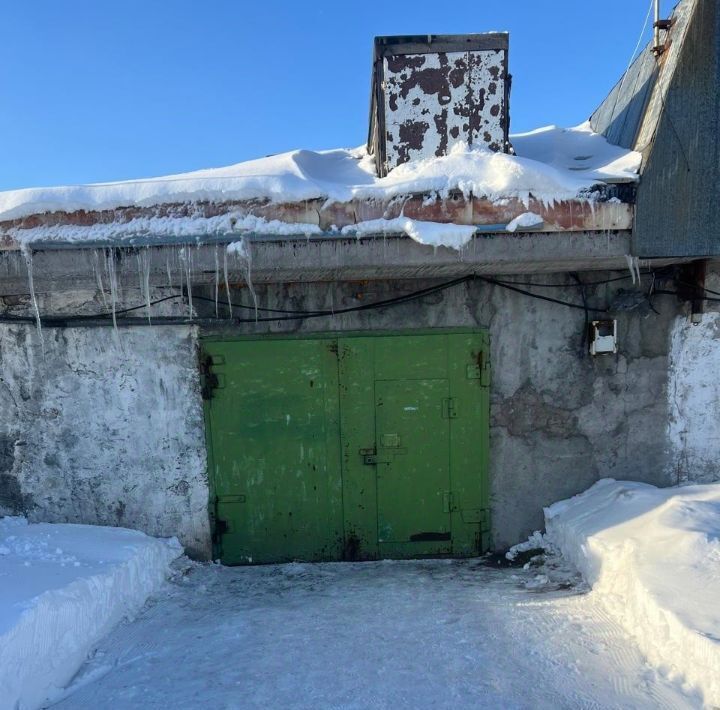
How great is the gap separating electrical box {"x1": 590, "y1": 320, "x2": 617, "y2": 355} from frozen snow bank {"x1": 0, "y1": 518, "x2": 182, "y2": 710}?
12.6 feet

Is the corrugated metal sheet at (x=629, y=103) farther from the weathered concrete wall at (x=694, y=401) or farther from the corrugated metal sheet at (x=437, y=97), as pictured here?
the weathered concrete wall at (x=694, y=401)

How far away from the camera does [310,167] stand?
441 centimetres

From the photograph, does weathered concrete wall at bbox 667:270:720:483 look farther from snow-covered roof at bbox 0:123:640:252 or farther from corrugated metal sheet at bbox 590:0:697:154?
corrugated metal sheet at bbox 590:0:697:154

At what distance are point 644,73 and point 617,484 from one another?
3371 millimetres

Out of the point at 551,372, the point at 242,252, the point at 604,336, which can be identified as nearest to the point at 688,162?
the point at 604,336

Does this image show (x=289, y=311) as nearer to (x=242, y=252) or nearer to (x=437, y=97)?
(x=242, y=252)

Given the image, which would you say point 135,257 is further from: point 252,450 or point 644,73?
point 644,73

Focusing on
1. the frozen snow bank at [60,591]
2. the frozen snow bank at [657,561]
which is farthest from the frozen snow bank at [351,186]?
the frozen snow bank at [60,591]

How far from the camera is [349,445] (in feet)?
14.1

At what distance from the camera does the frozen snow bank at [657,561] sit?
247 cm

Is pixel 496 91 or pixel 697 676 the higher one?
pixel 496 91

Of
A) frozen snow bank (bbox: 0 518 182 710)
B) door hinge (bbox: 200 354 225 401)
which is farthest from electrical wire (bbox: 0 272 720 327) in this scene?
frozen snow bank (bbox: 0 518 182 710)

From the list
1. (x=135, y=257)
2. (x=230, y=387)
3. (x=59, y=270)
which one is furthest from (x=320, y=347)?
(x=59, y=270)

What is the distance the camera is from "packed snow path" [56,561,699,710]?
2.59m
